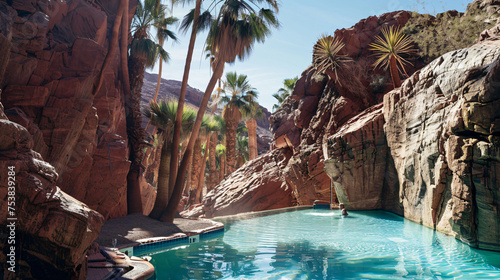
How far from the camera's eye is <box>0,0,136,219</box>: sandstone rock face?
30.8 ft

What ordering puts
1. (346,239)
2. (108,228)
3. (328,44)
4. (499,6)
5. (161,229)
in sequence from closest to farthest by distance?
(346,239) < (108,228) < (161,229) < (499,6) < (328,44)

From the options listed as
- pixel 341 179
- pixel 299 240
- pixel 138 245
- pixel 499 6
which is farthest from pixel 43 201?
pixel 499 6

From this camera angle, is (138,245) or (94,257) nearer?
(94,257)

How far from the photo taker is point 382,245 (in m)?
9.27

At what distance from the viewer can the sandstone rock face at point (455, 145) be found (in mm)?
8219

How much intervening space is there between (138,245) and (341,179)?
36.2 feet

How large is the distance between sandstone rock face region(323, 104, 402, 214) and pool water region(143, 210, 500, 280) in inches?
147

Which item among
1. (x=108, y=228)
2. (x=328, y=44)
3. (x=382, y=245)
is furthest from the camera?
(x=328, y=44)

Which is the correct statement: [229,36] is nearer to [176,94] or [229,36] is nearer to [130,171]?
[130,171]

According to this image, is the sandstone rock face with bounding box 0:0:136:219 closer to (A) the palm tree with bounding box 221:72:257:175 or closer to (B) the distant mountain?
(A) the palm tree with bounding box 221:72:257:175

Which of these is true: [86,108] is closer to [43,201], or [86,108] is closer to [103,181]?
[103,181]

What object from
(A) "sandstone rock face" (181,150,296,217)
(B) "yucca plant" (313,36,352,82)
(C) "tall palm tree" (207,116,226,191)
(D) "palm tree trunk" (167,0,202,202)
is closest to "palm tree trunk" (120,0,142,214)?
(D) "palm tree trunk" (167,0,202,202)

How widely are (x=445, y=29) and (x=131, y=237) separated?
19.0m

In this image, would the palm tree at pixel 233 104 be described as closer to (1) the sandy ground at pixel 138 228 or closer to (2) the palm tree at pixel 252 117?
(2) the palm tree at pixel 252 117
